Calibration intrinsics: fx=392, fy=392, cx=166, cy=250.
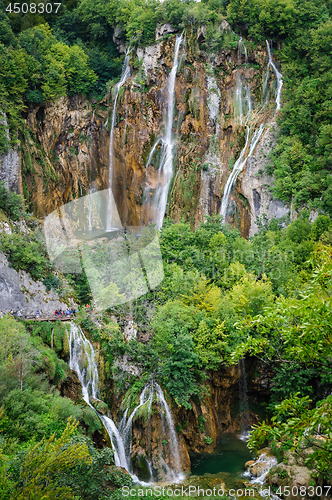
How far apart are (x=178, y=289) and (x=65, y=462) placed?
45.8 feet

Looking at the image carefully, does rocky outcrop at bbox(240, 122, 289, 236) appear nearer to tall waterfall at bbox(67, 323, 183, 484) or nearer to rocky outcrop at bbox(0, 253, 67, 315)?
rocky outcrop at bbox(0, 253, 67, 315)

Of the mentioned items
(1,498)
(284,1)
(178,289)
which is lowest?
(1,498)

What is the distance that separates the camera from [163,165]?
35188 millimetres

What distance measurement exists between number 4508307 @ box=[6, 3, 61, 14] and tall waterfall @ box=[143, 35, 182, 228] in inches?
546

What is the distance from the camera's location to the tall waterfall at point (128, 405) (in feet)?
56.9

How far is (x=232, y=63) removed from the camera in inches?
1416

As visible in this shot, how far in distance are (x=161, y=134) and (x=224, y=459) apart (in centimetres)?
2699

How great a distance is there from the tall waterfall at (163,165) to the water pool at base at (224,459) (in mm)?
18827

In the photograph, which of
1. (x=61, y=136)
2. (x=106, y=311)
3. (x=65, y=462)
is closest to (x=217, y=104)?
(x=61, y=136)

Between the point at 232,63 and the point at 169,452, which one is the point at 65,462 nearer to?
the point at 169,452

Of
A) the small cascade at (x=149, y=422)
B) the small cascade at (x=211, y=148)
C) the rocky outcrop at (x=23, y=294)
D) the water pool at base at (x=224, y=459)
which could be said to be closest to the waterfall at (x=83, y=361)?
the small cascade at (x=149, y=422)

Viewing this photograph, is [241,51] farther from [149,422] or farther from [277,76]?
[149,422]

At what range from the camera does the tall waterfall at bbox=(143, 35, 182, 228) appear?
34.8 meters

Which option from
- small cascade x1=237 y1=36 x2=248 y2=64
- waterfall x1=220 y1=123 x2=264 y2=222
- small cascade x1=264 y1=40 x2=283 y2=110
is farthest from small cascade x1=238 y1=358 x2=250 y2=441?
small cascade x1=237 y1=36 x2=248 y2=64
